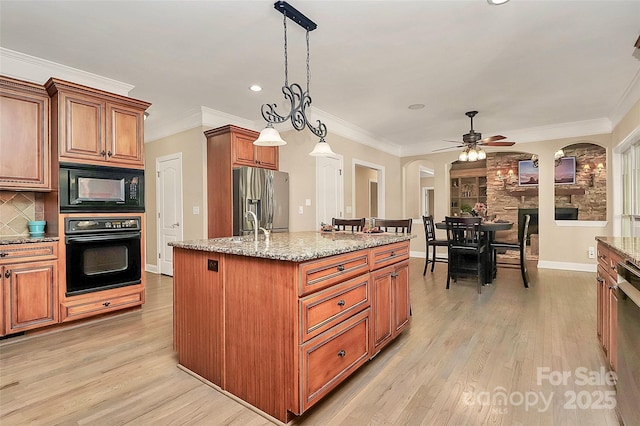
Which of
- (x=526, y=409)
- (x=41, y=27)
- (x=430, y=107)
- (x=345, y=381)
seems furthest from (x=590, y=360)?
(x=41, y=27)

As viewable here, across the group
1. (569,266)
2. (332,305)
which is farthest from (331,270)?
(569,266)

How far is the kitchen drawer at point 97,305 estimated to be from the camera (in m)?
2.99

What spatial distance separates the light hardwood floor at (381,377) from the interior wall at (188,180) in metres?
1.70

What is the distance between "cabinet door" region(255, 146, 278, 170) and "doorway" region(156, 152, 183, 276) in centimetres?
132

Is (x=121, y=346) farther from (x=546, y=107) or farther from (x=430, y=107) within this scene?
(x=546, y=107)

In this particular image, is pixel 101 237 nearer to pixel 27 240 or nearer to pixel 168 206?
pixel 27 240

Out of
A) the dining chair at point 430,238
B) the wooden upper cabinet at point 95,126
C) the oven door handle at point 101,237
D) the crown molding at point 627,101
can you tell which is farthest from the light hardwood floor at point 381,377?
the crown molding at point 627,101


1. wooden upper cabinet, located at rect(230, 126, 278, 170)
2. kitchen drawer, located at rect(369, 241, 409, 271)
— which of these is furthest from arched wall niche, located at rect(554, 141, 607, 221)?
kitchen drawer, located at rect(369, 241, 409, 271)

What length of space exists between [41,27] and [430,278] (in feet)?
17.1

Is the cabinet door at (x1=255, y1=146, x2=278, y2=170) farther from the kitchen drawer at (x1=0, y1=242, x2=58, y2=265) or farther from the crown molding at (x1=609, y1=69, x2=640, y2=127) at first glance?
the crown molding at (x1=609, y1=69, x2=640, y2=127)

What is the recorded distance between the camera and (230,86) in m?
3.85

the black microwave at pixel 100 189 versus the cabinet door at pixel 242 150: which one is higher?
the cabinet door at pixel 242 150

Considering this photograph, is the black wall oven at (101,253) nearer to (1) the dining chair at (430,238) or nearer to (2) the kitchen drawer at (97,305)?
(2) the kitchen drawer at (97,305)

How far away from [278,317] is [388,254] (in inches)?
44.3
